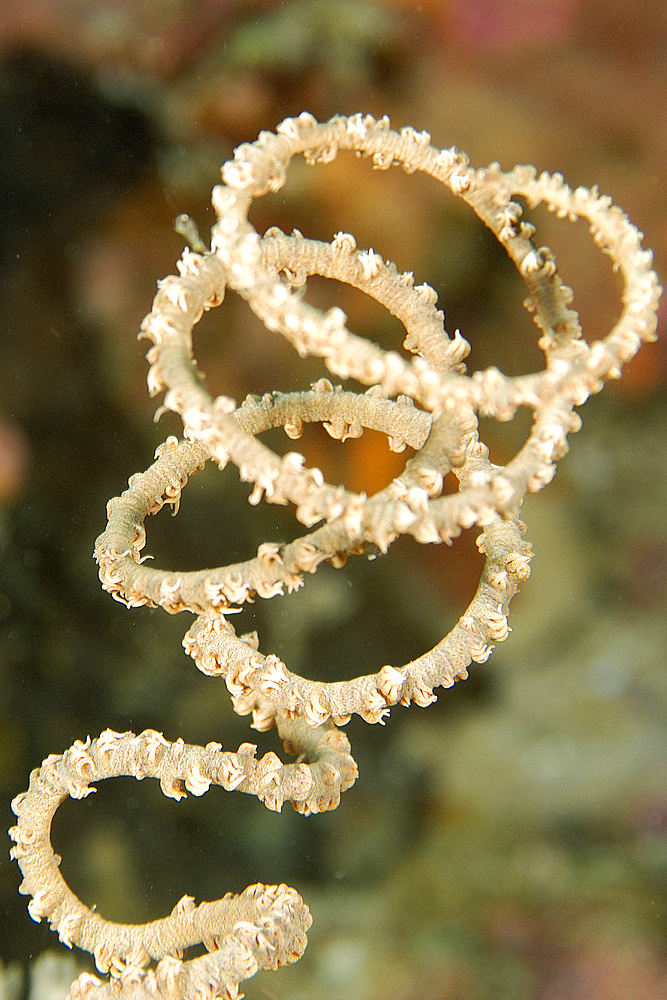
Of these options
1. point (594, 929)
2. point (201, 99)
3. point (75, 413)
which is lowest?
point (594, 929)

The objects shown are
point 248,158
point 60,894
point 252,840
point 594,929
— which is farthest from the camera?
point 252,840

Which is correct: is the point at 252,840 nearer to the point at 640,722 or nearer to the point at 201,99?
the point at 640,722

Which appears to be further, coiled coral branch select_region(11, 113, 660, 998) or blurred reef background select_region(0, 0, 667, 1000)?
blurred reef background select_region(0, 0, 667, 1000)

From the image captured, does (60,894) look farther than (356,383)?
No

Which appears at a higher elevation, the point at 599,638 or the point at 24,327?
the point at 599,638

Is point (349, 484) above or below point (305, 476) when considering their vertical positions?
above

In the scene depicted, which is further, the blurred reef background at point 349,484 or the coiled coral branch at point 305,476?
the blurred reef background at point 349,484

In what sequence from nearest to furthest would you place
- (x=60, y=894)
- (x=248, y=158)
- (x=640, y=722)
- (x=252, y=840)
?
(x=248, y=158), (x=60, y=894), (x=252, y=840), (x=640, y=722)

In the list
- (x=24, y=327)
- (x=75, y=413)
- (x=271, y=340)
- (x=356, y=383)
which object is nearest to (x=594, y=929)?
(x=356, y=383)
